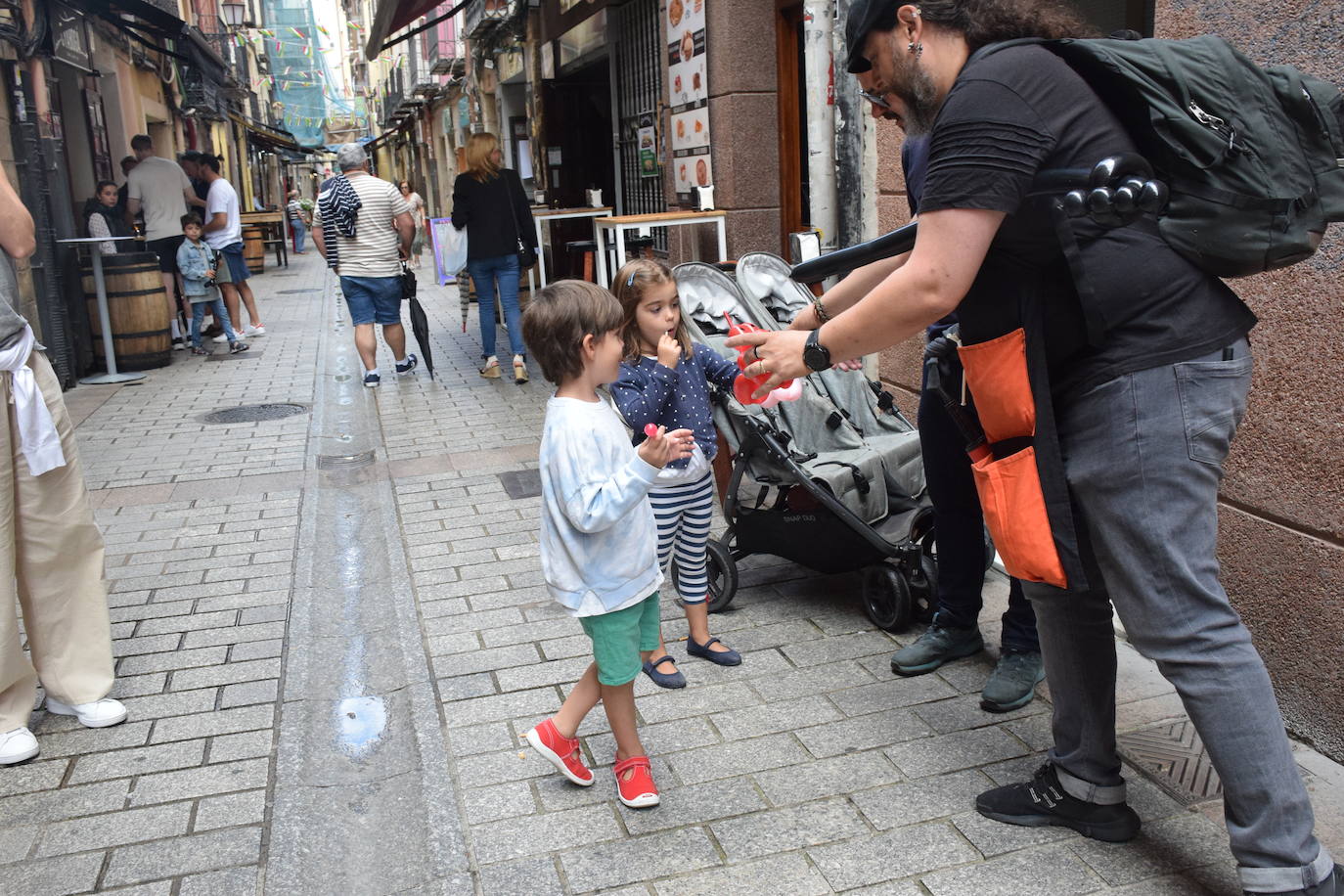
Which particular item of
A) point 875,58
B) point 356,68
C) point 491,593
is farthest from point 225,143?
point 356,68

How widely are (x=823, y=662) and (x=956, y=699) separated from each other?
1.59ft

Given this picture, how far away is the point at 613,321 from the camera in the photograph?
2.86 meters

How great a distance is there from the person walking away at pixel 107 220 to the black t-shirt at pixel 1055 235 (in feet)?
33.4

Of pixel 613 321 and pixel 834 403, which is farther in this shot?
pixel 834 403

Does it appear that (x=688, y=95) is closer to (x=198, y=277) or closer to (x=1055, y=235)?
(x=198, y=277)

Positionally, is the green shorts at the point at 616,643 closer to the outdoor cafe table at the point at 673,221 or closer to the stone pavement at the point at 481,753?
the stone pavement at the point at 481,753

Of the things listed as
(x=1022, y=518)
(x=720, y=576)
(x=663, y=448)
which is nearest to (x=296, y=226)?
(x=720, y=576)

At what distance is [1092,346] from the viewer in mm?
2412

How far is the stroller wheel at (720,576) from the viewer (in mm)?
4250

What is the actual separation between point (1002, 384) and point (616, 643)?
1122 millimetres

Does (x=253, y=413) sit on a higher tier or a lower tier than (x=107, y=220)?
lower

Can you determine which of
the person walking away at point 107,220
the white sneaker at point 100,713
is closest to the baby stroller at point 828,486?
the white sneaker at point 100,713

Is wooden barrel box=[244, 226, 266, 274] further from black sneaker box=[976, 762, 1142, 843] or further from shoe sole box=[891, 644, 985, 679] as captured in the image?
black sneaker box=[976, 762, 1142, 843]

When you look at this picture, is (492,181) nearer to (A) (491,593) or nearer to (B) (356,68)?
(A) (491,593)
